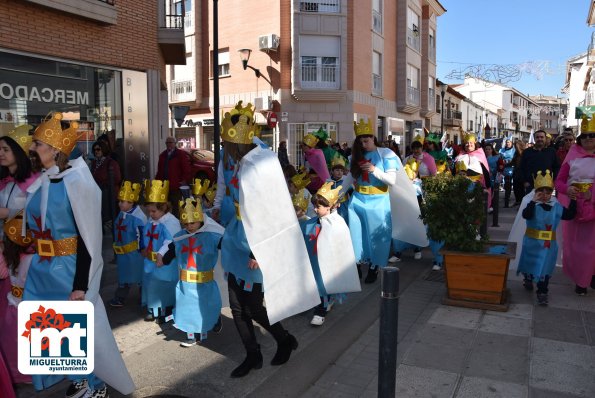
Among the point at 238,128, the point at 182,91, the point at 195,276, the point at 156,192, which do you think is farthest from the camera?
the point at 182,91

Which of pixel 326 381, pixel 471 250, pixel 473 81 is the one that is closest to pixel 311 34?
pixel 471 250

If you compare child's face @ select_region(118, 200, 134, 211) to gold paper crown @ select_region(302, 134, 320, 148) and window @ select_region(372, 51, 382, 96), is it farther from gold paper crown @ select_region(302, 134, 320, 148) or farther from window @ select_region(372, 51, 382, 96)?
window @ select_region(372, 51, 382, 96)

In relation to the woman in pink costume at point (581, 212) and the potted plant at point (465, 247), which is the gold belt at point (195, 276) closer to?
the potted plant at point (465, 247)

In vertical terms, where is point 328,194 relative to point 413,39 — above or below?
below

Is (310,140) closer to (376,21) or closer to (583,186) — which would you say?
(583,186)

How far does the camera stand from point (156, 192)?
5086mm

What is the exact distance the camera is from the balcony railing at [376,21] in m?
26.5

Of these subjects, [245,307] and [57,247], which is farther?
[245,307]

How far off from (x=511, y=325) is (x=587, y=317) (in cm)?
90

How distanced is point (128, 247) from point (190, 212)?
1545mm

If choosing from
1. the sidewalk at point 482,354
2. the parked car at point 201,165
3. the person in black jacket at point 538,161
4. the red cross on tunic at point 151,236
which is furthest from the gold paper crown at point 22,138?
the parked car at point 201,165

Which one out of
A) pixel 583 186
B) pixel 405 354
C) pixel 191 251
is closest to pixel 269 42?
pixel 583 186

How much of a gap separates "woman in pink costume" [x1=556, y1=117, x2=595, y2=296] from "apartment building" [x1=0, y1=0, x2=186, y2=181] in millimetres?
8728

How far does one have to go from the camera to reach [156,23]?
1205 cm
